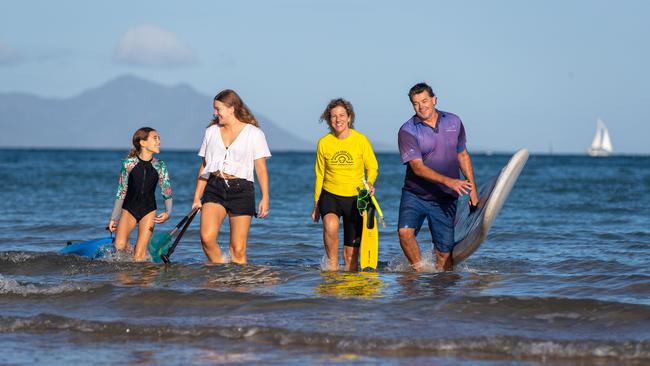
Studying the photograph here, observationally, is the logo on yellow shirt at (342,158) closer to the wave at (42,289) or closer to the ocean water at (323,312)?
the ocean water at (323,312)

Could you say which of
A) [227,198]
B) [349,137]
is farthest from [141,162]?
[349,137]

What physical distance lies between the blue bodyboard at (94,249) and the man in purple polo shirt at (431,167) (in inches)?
138

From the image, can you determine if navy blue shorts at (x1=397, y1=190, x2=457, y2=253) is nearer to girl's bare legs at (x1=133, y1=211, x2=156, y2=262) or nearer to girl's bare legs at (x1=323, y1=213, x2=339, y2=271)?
girl's bare legs at (x1=323, y1=213, x2=339, y2=271)

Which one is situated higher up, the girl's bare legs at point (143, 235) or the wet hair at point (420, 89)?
the wet hair at point (420, 89)

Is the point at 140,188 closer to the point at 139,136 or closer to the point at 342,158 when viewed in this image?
the point at 139,136

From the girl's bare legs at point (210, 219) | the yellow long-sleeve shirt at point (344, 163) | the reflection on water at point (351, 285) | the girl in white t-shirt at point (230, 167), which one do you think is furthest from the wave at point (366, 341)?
the yellow long-sleeve shirt at point (344, 163)

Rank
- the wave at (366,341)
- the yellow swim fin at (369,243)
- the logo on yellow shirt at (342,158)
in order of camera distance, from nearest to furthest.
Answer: the wave at (366,341) < the logo on yellow shirt at (342,158) < the yellow swim fin at (369,243)

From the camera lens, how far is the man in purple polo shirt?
348 inches

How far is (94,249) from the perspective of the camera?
10.9 meters

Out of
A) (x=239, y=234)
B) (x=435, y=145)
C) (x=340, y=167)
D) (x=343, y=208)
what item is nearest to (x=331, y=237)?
(x=343, y=208)

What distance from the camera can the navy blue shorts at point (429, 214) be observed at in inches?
360

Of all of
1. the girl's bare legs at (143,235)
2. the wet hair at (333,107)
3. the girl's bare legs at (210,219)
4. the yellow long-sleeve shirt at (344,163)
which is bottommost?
the girl's bare legs at (143,235)

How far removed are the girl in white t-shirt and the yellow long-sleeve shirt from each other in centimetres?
67

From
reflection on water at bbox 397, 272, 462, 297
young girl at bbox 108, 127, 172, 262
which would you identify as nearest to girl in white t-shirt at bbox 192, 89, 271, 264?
young girl at bbox 108, 127, 172, 262
